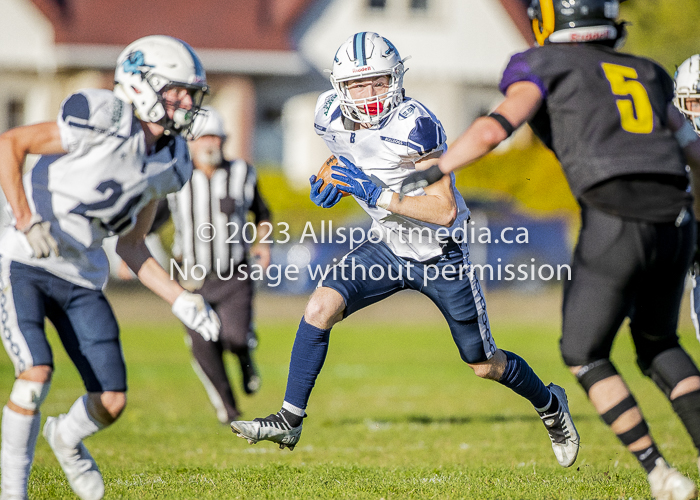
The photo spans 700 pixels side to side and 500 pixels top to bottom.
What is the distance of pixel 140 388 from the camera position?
8.95 metres

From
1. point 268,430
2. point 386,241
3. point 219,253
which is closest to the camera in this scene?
point 268,430

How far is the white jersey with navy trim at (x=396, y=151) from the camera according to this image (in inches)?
167

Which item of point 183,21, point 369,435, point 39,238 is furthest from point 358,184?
point 183,21

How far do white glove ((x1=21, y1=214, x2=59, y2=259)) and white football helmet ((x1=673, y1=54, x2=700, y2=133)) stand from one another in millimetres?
3104

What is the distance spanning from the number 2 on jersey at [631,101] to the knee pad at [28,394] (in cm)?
251

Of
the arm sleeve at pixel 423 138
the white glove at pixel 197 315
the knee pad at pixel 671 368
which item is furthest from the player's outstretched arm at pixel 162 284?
the knee pad at pixel 671 368

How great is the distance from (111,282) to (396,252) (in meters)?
12.9

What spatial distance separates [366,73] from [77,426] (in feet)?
6.69

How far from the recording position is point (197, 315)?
3939 millimetres

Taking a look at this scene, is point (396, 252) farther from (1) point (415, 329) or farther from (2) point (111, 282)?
(2) point (111, 282)

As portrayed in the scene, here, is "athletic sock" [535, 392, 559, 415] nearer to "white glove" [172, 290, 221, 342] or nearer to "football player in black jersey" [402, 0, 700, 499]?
"football player in black jersey" [402, 0, 700, 499]

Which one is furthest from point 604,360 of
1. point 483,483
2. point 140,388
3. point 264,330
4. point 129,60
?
point 264,330

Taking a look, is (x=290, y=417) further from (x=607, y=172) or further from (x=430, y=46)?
(x=430, y=46)

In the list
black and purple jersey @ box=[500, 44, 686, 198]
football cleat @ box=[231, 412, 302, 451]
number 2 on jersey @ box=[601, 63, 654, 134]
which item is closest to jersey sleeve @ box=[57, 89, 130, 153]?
football cleat @ box=[231, 412, 302, 451]
